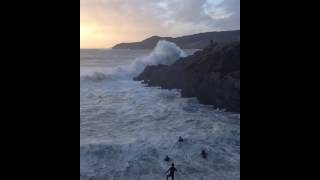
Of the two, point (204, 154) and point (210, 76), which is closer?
point (204, 154)

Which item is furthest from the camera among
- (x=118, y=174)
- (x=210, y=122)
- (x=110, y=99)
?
(x=110, y=99)

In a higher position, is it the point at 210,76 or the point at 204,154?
the point at 210,76

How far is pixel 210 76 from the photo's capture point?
25.2m

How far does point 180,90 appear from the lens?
2889 centimetres

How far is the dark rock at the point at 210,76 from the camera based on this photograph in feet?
79.0

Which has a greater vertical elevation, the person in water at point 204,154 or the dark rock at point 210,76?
the dark rock at point 210,76

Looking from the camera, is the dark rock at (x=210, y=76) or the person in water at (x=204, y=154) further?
the dark rock at (x=210, y=76)

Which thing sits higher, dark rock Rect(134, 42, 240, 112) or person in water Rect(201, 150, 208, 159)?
dark rock Rect(134, 42, 240, 112)

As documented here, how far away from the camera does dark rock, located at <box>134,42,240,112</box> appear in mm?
24078
